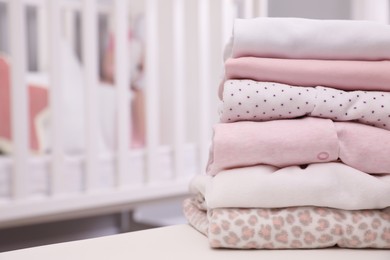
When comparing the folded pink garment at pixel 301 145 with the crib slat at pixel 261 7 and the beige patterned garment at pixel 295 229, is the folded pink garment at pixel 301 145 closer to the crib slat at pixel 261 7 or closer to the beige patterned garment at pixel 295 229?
the beige patterned garment at pixel 295 229

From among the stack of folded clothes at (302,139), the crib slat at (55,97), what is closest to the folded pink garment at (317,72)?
the stack of folded clothes at (302,139)

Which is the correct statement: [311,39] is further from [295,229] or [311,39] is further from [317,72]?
[295,229]

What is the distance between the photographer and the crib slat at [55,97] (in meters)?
1.22

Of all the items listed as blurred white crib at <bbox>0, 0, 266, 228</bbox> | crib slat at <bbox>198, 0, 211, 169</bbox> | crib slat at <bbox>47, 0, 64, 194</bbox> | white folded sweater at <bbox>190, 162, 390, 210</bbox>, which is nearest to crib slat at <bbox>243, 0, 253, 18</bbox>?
blurred white crib at <bbox>0, 0, 266, 228</bbox>

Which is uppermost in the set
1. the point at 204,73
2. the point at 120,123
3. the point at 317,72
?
the point at 317,72

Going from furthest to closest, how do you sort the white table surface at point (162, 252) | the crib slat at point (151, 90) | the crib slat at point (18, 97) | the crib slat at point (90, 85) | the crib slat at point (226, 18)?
the crib slat at point (226, 18) < the crib slat at point (151, 90) < the crib slat at point (90, 85) < the crib slat at point (18, 97) < the white table surface at point (162, 252)

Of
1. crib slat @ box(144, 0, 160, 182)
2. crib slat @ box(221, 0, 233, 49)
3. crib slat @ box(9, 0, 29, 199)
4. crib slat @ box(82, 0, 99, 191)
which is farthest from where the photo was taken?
crib slat @ box(221, 0, 233, 49)

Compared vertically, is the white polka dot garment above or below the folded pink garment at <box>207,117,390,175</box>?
above

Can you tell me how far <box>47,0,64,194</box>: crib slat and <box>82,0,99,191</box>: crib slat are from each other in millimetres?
75

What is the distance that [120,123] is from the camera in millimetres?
1342

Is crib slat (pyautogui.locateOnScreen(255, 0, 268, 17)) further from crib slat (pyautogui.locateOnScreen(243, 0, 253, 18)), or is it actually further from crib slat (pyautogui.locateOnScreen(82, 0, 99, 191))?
crib slat (pyautogui.locateOnScreen(82, 0, 99, 191))

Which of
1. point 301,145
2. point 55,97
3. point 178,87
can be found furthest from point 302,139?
point 178,87

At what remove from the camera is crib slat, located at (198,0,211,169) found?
1.49m

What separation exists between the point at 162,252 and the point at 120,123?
0.84 meters
